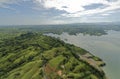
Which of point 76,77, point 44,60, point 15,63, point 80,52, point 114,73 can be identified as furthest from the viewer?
point 80,52

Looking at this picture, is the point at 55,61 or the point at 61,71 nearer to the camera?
the point at 61,71

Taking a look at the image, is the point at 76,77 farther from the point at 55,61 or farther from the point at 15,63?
the point at 15,63

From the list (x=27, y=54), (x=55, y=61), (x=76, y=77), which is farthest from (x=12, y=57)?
(x=76, y=77)

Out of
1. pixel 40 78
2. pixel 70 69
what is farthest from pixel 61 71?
pixel 40 78

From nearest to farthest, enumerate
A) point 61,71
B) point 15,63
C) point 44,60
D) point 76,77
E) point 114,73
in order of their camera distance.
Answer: point 76,77, point 61,71, point 114,73, point 44,60, point 15,63

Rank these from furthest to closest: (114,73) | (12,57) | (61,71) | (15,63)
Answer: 1. (12,57)
2. (15,63)
3. (114,73)
4. (61,71)

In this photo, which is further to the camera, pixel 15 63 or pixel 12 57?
pixel 12 57

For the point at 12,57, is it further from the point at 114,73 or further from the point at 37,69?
the point at 114,73

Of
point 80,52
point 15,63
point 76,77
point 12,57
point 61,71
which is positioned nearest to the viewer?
point 76,77
